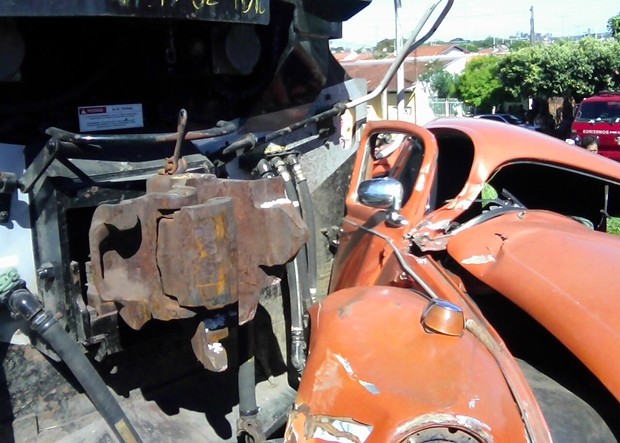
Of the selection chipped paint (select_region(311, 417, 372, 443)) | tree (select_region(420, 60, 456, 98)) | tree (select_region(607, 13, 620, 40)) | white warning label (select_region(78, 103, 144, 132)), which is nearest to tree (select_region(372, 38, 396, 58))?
tree (select_region(420, 60, 456, 98))

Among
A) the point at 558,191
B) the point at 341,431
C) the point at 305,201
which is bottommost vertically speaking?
the point at 341,431

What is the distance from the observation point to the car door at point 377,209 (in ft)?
10.1

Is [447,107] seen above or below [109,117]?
below

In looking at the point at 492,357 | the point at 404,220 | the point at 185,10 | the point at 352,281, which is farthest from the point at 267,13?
the point at 492,357

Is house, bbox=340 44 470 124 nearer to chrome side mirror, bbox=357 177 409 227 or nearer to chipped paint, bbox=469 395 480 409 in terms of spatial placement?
chrome side mirror, bbox=357 177 409 227

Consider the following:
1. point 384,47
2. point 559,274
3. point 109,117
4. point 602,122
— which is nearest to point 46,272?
point 109,117

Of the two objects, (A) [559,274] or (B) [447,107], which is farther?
(B) [447,107]

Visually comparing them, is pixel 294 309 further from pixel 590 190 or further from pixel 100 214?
pixel 590 190

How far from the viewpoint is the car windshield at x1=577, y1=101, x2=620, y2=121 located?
63.6ft

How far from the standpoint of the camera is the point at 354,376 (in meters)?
2.15

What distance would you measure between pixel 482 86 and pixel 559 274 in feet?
140

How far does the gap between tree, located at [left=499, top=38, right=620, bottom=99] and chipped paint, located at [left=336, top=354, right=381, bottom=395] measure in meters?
30.8

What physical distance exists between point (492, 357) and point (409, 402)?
348 millimetres

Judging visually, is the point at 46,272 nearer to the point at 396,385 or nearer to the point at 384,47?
the point at 396,385
